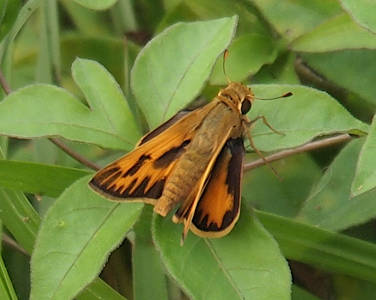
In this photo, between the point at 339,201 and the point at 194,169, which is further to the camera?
the point at 339,201

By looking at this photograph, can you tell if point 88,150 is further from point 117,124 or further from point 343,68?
point 343,68

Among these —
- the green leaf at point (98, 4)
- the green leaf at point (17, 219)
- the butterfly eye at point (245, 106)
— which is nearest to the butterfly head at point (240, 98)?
the butterfly eye at point (245, 106)

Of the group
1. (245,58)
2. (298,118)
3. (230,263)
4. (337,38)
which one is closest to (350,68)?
(337,38)

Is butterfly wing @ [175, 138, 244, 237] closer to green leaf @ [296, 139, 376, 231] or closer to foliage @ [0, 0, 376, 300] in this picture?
foliage @ [0, 0, 376, 300]

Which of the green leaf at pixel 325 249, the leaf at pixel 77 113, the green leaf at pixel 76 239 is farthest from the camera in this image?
the green leaf at pixel 325 249

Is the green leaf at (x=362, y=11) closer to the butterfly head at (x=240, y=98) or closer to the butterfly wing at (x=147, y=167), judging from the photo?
the butterfly head at (x=240, y=98)

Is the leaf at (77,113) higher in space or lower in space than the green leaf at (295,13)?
higher

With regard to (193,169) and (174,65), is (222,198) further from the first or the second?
(174,65)
